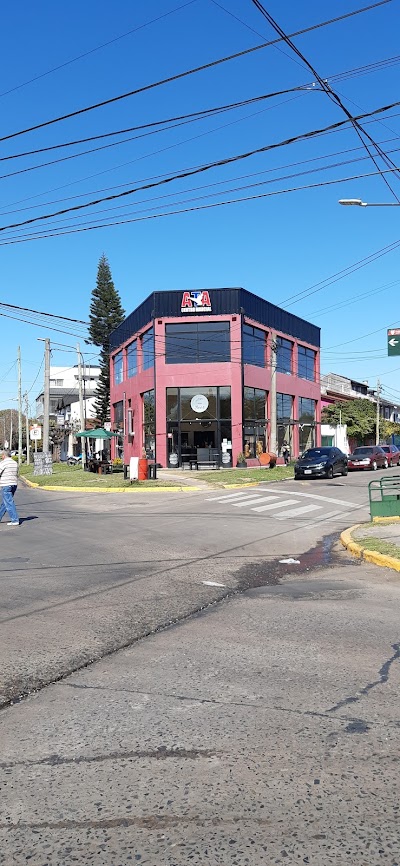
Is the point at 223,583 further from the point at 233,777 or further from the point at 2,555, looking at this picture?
the point at 233,777

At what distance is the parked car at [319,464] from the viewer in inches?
1299

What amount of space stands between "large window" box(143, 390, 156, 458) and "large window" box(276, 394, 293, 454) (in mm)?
9168

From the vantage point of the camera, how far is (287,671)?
5.47 m

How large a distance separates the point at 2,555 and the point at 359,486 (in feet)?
64.0

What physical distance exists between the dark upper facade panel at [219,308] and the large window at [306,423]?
20.2ft

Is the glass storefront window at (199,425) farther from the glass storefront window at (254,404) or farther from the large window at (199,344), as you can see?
the large window at (199,344)

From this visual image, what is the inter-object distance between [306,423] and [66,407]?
123 feet

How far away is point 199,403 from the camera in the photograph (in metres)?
41.4

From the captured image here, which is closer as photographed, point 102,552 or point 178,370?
point 102,552

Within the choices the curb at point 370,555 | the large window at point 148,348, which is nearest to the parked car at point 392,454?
the large window at point 148,348

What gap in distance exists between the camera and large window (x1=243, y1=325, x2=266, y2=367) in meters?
42.7

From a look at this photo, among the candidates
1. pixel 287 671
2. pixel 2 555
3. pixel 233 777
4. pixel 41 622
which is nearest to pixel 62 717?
pixel 233 777

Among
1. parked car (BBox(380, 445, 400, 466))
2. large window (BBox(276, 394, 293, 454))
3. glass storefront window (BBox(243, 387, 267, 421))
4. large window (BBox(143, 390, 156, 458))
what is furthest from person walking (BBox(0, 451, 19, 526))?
large window (BBox(276, 394, 293, 454))

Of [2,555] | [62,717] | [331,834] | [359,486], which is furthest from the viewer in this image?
[359,486]
